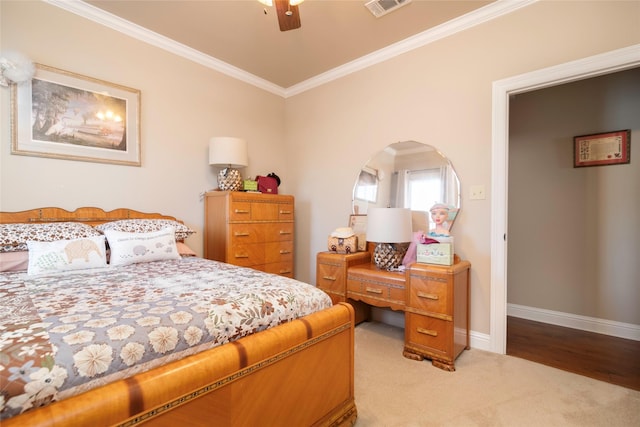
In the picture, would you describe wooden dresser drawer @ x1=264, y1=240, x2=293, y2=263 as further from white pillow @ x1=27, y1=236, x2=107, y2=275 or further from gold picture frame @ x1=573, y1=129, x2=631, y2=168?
gold picture frame @ x1=573, y1=129, x2=631, y2=168

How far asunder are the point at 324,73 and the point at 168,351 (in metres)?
3.30

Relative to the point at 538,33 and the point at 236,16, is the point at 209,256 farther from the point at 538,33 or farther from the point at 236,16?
the point at 538,33

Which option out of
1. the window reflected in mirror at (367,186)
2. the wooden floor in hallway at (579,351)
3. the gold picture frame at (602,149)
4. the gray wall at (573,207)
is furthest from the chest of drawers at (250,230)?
the gold picture frame at (602,149)

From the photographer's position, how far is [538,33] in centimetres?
216

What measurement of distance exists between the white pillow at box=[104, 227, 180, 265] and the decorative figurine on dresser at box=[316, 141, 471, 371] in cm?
130

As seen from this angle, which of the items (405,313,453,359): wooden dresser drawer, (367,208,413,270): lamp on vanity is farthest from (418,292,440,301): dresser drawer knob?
(367,208,413,270): lamp on vanity

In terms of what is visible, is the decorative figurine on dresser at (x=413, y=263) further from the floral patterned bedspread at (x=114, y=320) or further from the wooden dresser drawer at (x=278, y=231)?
the floral patterned bedspread at (x=114, y=320)

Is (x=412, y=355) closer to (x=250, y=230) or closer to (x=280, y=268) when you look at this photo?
(x=280, y=268)

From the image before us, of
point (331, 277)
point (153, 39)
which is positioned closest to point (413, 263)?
point (331, 277)

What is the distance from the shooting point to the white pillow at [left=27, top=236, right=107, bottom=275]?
1.70 m

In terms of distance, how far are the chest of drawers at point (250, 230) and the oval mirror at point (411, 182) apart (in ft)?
2.83

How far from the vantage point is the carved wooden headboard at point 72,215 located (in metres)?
2.09

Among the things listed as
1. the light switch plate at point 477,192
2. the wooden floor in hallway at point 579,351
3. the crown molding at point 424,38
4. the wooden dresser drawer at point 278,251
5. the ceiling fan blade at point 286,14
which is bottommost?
the wooden floor in hallway at point 579,351

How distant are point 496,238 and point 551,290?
1.35 m
